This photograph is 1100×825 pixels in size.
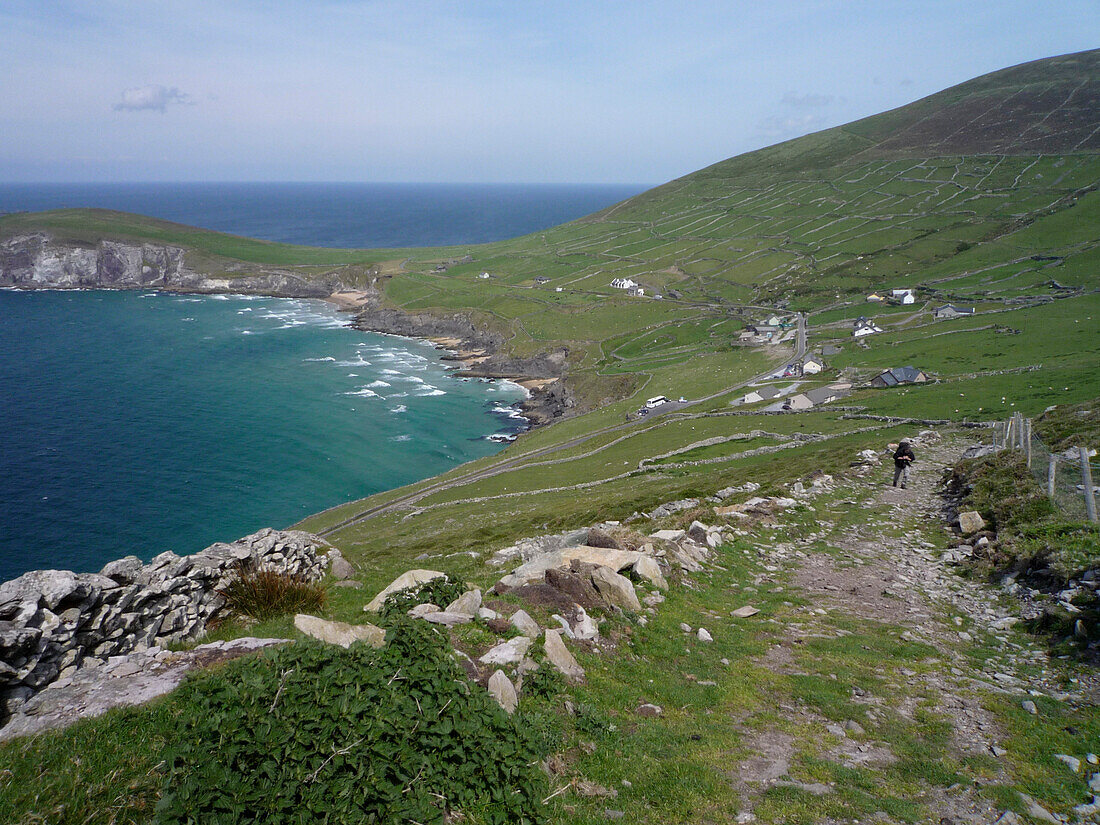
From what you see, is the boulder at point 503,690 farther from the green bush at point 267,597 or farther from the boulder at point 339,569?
the boulder at point 339,569

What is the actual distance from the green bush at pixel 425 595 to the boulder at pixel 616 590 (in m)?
3.48

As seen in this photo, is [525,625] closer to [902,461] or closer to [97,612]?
[97,612]

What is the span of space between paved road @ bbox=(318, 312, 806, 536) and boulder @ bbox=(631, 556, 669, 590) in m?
47.2

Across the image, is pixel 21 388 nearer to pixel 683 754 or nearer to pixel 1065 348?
pixel 683 754

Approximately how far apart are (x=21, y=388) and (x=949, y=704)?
139858 millimetres

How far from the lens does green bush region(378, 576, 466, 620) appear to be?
1257 centimetres

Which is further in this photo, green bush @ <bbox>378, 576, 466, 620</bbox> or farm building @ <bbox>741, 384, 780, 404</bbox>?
farm building @ <bbox>741, 384, 780, 404</bbox>

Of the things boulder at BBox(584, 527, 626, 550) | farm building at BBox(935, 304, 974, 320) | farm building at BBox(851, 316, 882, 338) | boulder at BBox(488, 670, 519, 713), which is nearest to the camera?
boulder at BBox(488, 670, 519, 713)

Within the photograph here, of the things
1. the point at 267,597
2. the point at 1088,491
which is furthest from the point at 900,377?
the point at 267,597

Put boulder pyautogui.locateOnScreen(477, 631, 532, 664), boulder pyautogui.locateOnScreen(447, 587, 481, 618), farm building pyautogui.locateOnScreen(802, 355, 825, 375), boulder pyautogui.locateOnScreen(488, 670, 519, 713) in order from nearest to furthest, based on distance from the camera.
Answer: boulder pyautogui.locateOnScreen(488, 670, 519, 713)
boulder pyautogui.locateOnScreen(477, 631, 532, 664)
boulder pyautogui.locateOnScreen(447, 587, 481, 618)
farm building pyautogui.locateOnScreen(802, 355, 825, 375)

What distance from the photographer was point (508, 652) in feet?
35.0

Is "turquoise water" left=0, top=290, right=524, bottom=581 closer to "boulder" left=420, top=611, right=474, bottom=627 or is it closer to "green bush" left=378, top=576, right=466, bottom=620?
"green bush" left=378, top=576, right=466, bottom=620

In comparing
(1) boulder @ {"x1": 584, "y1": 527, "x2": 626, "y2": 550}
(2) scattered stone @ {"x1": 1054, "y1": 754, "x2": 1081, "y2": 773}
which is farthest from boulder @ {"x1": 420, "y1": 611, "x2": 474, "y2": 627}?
(2) scattered stone @ {"x1": 1054, "y1": 754, "x2": 1081, "y2": 773}

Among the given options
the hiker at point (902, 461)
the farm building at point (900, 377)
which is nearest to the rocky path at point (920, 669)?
the hiker at point (902, 461)
